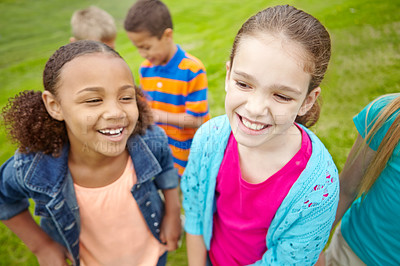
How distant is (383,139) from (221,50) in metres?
5.17

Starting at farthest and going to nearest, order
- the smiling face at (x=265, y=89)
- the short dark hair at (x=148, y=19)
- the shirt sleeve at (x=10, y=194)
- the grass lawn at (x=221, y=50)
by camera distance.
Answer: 1. the grass lawn at (x=221, y=50)
2. the short dark hair at (x=148, y=19)
3. the shirt sleeve at (x=10, y=194)
4. the smiling face at (x=265, y=89)

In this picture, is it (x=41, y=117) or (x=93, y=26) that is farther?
(x=93, y=26)

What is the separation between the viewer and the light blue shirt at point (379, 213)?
48.2 inches

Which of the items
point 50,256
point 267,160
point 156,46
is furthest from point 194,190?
point 156,46

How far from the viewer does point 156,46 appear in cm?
236

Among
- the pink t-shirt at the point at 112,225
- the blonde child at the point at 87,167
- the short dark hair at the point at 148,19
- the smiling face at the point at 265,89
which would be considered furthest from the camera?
the short dark hair at the point at 148,19

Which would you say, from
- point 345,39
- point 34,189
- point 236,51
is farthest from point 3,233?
point 345,39

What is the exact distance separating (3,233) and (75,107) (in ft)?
7.55

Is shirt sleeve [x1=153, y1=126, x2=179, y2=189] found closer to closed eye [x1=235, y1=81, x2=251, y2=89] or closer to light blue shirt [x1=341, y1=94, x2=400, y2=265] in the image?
closed eye [x1=235, y1=81, x2=251, y2=89]

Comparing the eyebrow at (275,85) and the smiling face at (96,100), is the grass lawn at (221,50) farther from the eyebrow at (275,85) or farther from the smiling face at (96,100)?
the eyebrow at (275,85)

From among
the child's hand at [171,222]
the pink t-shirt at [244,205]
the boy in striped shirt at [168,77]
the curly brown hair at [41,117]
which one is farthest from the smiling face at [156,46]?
the pink t-shirt at [244,205]

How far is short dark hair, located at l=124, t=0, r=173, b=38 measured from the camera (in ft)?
7.75

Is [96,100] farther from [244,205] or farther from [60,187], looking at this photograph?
[244,205]

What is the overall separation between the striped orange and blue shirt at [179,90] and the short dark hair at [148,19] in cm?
27
